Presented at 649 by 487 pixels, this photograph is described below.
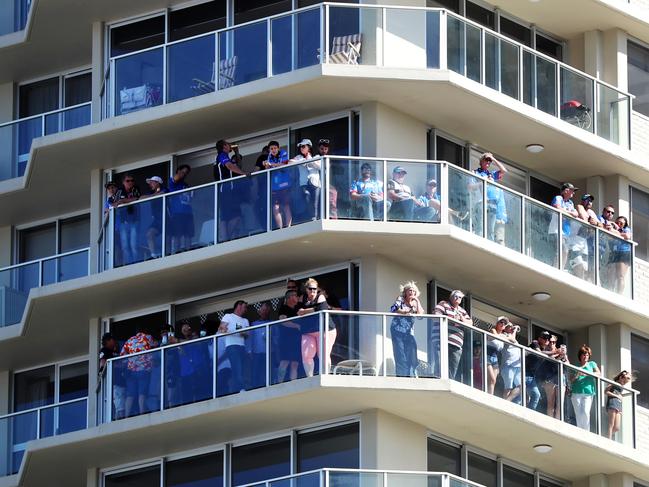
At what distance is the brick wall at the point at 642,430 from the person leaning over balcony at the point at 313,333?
8286mm

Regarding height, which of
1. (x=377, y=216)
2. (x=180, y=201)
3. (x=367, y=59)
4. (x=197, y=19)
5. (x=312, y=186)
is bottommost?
(x=377, y=216)

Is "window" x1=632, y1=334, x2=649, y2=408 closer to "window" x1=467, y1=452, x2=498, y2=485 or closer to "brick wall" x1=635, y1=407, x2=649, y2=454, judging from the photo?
"brick wall" x1=635, y1=407, x2=649, y2=454

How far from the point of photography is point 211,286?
6431cm

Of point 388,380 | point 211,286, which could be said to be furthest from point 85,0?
point 388,380

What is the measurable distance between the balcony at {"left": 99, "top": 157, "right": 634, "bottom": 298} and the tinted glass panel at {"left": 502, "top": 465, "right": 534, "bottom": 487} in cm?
409

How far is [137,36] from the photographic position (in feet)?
221

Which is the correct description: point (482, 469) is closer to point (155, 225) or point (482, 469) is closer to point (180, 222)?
point (180, 222)

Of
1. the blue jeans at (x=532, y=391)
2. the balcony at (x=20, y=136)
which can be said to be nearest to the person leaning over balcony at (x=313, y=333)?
the blue jeans at (x=532, y=391)

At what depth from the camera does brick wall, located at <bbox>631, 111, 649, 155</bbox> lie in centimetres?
6788

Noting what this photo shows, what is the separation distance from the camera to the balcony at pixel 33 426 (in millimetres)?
65812

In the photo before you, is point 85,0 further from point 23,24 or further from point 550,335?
point 550,335

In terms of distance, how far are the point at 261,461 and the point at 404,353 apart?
3.81 metres

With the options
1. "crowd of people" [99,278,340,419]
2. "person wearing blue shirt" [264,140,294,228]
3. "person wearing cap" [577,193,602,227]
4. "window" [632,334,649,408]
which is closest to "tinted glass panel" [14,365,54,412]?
"crowd of people" [99,278,340,419]

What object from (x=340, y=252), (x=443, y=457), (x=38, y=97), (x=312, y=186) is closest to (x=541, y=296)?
(x=443, y=457)
